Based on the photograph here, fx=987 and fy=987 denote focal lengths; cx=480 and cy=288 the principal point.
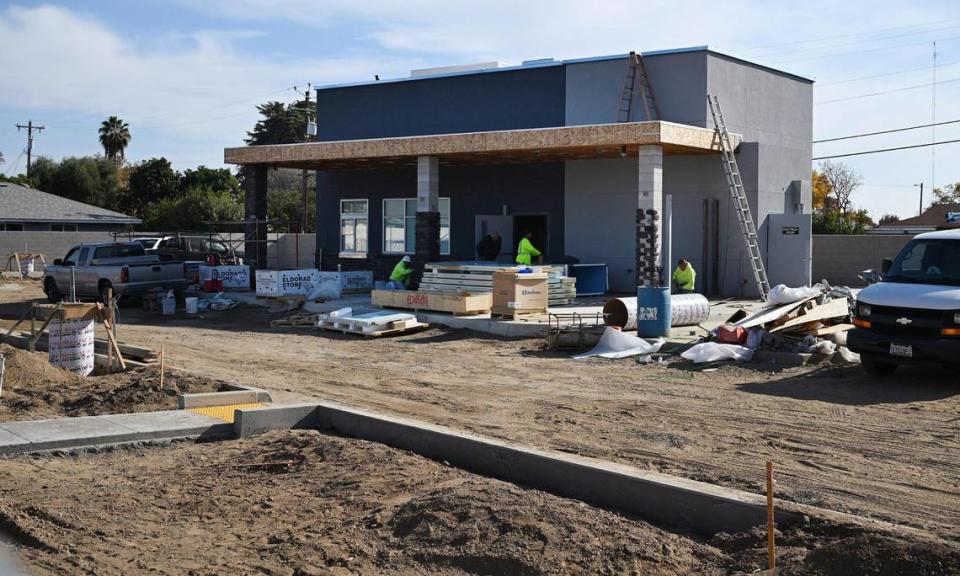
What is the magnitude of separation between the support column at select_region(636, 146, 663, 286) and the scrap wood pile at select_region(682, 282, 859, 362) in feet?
18.8

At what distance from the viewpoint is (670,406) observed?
1305cm

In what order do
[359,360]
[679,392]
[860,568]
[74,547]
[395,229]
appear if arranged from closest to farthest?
[860,568]
[74,547]
[679,392]
[359,360]
[395,229]

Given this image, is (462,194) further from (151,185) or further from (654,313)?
(151,185)

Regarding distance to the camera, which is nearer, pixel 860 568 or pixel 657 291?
pixel 860 568

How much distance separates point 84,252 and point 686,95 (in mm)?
17922

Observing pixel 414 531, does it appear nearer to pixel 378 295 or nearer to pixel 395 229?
pixel 378 295

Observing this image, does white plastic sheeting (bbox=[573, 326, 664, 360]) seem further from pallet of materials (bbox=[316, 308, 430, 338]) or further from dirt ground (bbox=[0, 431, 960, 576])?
dirt ground (bbox=[0, 431, 960, 576])

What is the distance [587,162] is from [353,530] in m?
23.0

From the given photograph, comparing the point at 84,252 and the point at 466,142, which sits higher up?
the point at 466,142

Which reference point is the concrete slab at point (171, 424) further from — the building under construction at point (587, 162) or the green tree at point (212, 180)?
the green tree at point (212, 180)

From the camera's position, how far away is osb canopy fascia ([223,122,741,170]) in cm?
2378

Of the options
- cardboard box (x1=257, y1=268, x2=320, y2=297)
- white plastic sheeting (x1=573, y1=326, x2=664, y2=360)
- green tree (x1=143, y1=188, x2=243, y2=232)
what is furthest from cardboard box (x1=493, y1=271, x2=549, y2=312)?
green tree (x1=143, y1=188, x2=243, y2=232)

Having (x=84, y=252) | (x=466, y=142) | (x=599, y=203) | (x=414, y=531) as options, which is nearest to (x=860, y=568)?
(x=414, y=531)

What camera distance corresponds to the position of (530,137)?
25375 millimetres
